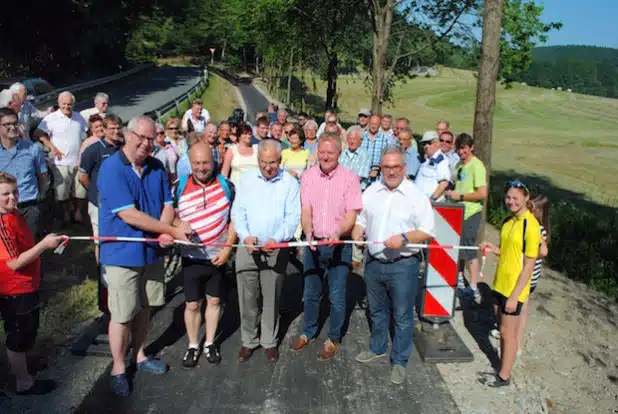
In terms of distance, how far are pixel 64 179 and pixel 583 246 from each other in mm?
8889

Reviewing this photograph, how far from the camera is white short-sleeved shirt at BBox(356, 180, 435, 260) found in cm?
475

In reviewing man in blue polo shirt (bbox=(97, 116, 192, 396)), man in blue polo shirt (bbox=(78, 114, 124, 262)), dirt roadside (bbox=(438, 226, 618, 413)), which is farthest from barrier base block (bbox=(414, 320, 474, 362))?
man in blue polo shirt (bbox=(78, 114, 124, 262))

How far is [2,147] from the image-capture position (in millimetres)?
5512

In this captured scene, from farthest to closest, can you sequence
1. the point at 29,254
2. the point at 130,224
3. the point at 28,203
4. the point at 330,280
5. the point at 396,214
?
the point at 28,203
the point at 330,280
the point at 396,214
the point at 130,224
the point at 29,254

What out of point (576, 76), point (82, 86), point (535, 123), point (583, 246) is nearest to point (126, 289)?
point (583, 246)

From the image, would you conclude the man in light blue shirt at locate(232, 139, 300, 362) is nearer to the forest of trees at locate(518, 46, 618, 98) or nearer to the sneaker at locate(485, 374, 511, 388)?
the sneaker at locate(485, 374, 511, 388)

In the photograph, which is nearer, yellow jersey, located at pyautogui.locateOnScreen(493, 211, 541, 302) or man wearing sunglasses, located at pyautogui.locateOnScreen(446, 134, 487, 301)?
yellow jersey, located at pyautogui.locateOnScreen(493, 211, 541, 302)

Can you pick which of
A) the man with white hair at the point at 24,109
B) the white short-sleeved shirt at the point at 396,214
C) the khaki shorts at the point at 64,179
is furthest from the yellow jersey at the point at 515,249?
the khaki shorts at the point at 64,179

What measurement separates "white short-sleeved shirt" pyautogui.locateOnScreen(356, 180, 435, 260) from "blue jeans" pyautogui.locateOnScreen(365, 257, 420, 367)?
0.12m

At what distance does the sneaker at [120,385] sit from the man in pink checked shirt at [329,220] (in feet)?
5.44

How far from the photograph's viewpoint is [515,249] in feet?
15.3

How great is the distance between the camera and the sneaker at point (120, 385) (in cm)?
459

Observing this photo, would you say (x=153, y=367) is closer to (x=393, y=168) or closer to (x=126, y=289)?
(x=126, y=289)

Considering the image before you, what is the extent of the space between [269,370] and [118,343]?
1.39m
